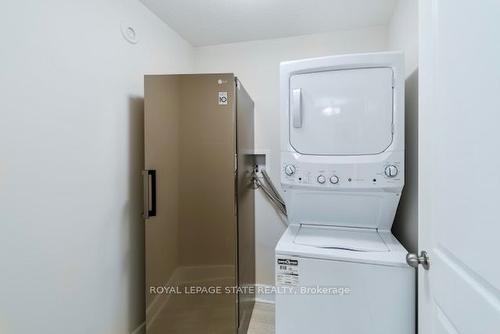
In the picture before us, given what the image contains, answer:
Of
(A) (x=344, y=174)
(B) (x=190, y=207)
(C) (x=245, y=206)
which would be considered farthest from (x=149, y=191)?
(A) (x=344, y=174)

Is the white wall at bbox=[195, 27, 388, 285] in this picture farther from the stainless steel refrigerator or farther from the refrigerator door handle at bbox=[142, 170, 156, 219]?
the refrigerator door handle at bbox=[142, 170, 156, 219]

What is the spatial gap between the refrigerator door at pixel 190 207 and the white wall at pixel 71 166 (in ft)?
0.59

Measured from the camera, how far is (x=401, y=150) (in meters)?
1.26

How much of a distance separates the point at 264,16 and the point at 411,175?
5.22 feet

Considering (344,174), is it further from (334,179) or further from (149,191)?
(149,191)

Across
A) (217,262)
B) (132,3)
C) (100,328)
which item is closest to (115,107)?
(132,3)

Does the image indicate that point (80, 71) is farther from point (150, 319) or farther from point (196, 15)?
point (150, 319)

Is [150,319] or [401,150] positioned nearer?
[401,150]

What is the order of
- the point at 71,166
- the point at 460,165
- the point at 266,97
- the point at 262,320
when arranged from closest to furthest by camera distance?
the point at 460,165 → the point at 71,166 → the point at 262,320 → the point at 266,97

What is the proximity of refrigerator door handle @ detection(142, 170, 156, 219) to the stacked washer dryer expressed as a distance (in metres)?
0.86

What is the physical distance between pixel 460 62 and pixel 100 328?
209cm

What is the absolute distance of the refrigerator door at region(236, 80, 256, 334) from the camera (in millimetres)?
1688

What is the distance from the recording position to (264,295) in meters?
2.31

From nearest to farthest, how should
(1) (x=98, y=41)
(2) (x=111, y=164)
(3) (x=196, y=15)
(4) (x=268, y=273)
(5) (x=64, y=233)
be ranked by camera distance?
(5) (x=64, y=233) → (1) (x=98, y=41) → (2) (x=111, y=164) → (3) (x=196, y=15) → (4) (x=268, y=273)
